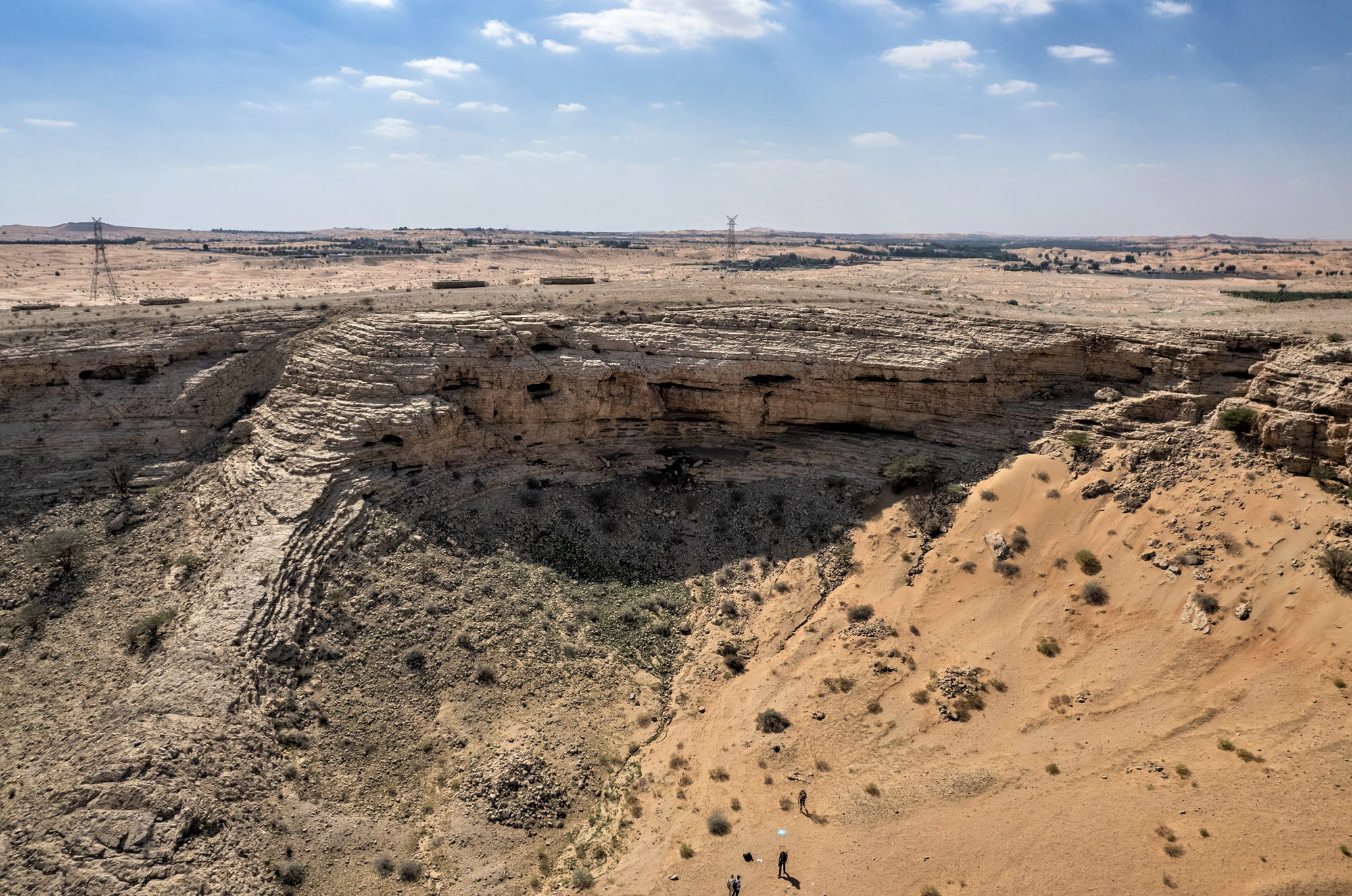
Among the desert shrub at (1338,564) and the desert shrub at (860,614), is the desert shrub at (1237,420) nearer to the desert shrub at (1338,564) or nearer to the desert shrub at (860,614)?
the desert shrub at (1338,564)

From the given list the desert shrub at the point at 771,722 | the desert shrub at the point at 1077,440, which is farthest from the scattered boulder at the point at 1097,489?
the desert shrub at the point at 771,722

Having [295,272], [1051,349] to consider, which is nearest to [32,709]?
[1051,349]

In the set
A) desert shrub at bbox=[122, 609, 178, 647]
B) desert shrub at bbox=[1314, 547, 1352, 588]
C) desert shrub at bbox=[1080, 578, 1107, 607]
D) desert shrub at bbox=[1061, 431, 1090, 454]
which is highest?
desert shrub at bbox=[1061, 431, 1090, 454]

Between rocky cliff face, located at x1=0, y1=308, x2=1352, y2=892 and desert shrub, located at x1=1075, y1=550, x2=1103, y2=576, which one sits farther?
rocky cliff face, located at x1=0, y1=308, x2=1352, y2=892

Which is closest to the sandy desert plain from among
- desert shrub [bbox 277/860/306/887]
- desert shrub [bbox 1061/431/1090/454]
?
desert shrub [bbox 277/860/306/887]

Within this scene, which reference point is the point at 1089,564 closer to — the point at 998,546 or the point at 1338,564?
the point at 998,546

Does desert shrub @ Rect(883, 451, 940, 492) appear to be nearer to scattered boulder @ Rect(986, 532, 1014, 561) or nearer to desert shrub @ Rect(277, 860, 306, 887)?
scattered boulder @ Rect(986, 532, 1014, 561)
